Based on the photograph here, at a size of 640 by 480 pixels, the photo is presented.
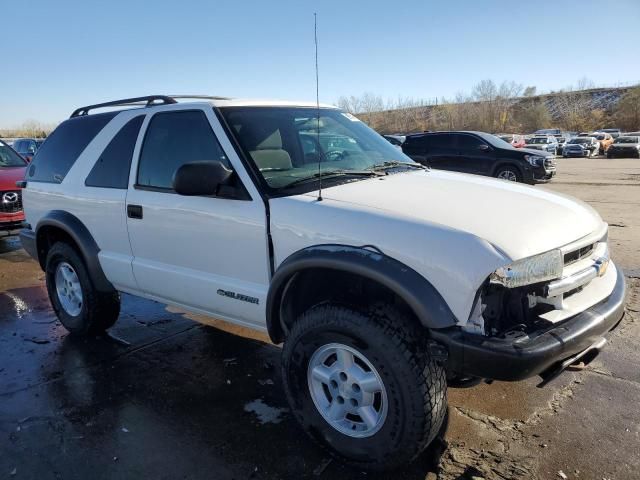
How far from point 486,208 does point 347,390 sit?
3.98 feet

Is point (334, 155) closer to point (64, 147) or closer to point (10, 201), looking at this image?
point (64, 147)

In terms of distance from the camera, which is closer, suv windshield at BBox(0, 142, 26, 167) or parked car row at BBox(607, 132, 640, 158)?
suv windshield at BBox(0, 142, 26, 167)

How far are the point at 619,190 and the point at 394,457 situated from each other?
1565cm

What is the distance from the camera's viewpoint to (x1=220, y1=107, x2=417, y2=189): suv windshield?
10.6 ft

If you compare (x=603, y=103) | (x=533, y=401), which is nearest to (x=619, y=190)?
(x=533, y=401)

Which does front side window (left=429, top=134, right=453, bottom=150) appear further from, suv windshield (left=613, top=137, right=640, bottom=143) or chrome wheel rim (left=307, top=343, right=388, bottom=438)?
suv windshield (left=613, top=137, right=640, bottom=143)

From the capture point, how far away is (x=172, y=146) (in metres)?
3.68

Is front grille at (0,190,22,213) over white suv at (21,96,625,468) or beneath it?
beneath

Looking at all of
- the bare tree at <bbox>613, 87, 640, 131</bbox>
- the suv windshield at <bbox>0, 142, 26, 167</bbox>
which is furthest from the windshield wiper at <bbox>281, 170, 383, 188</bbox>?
the bare tree at <bbox>613, 87, 640, 131</bbox>

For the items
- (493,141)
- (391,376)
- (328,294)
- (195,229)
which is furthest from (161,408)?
(493,141)

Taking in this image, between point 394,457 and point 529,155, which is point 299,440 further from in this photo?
point 529,155

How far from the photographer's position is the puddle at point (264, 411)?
10.6ft

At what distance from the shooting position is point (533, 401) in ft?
11.1

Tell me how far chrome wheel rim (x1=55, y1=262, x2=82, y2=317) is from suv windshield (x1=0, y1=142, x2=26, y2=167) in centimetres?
580
